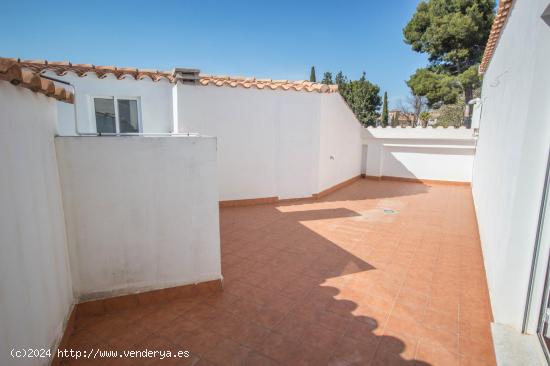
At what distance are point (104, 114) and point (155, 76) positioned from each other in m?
1.82

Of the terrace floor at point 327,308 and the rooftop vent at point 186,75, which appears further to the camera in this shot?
the rooftop vent at point 186,75

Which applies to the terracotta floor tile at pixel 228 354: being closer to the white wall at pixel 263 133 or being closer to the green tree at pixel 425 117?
the white wall at pixel 263 133

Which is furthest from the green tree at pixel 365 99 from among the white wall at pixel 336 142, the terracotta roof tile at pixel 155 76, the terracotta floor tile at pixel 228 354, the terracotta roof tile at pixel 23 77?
the terracotta roof tile at pixel 23 77

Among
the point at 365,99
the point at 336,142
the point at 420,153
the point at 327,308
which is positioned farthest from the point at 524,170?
the point at 365,99

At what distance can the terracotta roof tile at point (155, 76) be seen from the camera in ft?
24.6

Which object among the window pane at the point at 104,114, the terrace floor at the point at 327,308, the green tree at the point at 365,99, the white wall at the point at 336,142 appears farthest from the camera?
the green tree at the point at 365,99

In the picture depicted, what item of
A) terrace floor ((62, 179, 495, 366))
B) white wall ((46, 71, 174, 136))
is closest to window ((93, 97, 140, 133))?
white wall ((46, 71, 174, 136))

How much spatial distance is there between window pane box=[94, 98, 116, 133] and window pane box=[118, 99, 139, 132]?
8.0 inches

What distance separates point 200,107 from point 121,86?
7.48 feet

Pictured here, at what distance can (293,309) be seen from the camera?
3855 mm

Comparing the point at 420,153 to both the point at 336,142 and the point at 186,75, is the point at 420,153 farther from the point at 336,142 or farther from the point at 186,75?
the point at 186,75

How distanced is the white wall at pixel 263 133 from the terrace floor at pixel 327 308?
2.52m

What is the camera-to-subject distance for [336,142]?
11742mm

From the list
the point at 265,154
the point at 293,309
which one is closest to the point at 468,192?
the point at 265,154
